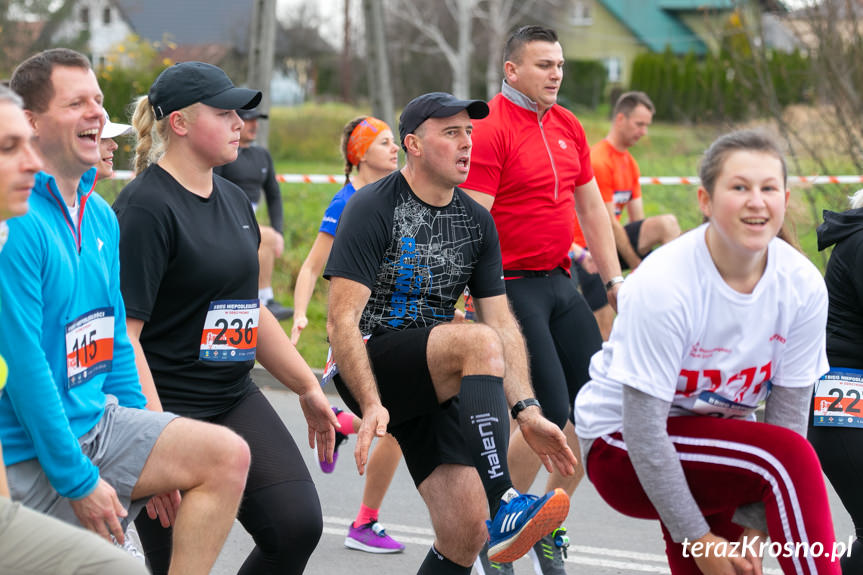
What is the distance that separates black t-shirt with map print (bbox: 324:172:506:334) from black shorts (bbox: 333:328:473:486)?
14 centimetres

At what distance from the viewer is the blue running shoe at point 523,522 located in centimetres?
386

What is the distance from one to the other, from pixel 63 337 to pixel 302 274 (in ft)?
13.1

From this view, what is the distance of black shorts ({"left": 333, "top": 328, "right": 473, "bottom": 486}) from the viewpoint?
435 cm

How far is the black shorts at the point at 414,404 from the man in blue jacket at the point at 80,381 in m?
0.93

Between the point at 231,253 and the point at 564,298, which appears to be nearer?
the point at 231,253

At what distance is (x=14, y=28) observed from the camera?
117 ft

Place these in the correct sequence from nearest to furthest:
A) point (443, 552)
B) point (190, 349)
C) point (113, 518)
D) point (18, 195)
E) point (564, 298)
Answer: point (18, 195) < point (113, 518) < point (190, 349) < point (443, 552) < point (564, 298)

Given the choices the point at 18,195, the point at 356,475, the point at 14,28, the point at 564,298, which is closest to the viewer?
the point at 18,195

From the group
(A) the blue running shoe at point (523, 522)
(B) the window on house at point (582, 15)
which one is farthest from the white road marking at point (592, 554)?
(B) the window on house at point (582, 15)

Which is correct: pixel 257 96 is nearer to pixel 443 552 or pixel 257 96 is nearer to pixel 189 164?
pixel 189 164

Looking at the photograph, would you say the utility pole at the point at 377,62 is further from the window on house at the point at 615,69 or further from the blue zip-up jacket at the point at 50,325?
the window on house at the point at 615,69

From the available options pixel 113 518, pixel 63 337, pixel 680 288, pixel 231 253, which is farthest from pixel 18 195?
pixel 680 288

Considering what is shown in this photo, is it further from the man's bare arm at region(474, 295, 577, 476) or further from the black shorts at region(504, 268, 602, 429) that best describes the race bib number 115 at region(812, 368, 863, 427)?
the black shorts at region(504, 268, 602, 429)

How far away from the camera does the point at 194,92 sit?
428 centimetres
